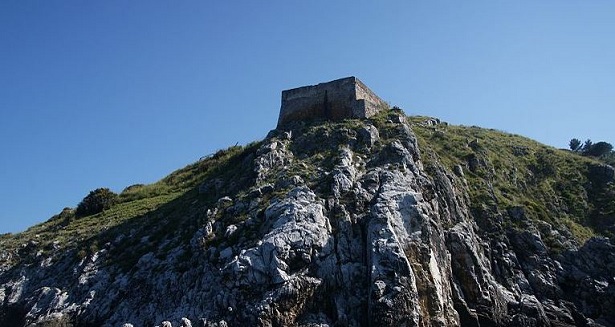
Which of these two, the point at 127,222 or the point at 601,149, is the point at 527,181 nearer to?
the point at 601,149

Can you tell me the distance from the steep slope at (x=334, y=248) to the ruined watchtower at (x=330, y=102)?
2095 mm

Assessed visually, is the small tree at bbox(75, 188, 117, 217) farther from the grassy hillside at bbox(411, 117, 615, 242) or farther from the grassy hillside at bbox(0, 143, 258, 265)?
the grassy hillside at bbox(411, 117, 615, 242)

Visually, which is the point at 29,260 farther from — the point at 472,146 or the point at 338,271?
the point at 472,146

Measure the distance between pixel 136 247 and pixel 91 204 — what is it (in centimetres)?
1439

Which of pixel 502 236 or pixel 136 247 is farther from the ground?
pixel 502 236

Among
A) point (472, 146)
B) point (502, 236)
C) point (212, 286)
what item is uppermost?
point (472, 146)

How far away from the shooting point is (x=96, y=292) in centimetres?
3297

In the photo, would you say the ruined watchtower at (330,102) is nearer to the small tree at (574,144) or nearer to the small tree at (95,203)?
the small tree at (95,203)

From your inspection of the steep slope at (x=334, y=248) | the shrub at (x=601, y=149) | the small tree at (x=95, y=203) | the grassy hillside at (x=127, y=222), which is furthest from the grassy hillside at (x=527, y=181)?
the small tree at (x=95, y=203)

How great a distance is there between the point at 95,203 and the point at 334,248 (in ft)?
92.0

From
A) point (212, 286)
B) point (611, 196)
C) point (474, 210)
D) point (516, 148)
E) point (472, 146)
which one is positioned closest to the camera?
point (212, 286)

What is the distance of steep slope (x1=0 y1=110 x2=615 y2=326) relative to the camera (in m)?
28.0

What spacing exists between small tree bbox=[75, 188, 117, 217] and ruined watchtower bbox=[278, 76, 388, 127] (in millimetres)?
17483

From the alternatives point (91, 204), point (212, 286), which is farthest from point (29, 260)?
point (212, 286)
